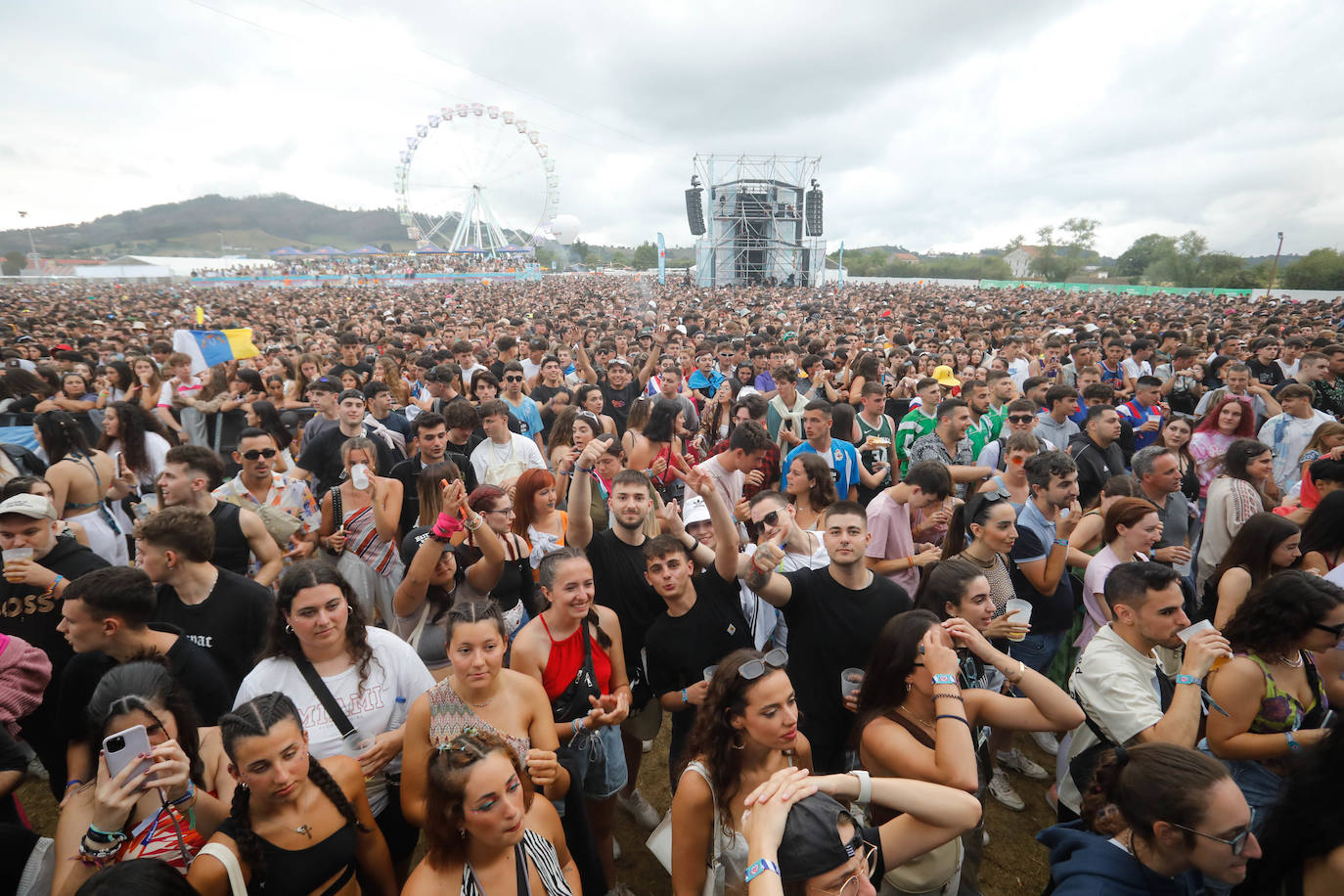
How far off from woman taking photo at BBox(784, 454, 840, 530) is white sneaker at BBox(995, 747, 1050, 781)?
5.93ft

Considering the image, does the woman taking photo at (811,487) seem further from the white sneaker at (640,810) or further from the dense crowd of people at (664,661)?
the white sneaker at (640,810)

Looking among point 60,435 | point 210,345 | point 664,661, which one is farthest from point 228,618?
point 210,345

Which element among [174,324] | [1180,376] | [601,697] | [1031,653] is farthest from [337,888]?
[174,324]

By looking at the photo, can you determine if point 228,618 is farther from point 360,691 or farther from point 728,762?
point 728,762

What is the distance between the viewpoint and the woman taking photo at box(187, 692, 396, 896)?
1798 millimetres

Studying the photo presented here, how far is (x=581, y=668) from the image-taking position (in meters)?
2.72

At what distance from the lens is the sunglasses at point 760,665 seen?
1933mm

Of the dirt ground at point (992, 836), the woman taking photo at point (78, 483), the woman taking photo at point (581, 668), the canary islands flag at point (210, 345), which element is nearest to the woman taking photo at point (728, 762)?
the woman taking photo at point (581, 668)

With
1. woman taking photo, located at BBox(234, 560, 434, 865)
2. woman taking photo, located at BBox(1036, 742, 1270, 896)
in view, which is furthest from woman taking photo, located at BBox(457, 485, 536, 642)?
woman taking photo, located at BBox(1036, 742, 1270, 896)

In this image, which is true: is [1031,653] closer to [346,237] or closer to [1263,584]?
[1263,584]

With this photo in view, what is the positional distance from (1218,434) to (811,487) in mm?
4044

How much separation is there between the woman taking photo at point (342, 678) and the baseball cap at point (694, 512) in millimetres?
1549

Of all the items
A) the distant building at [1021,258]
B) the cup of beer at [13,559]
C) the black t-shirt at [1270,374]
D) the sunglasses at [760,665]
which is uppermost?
the distant building at [1021,258]

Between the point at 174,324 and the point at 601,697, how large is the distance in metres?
22.3
